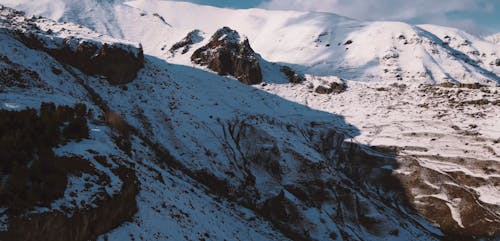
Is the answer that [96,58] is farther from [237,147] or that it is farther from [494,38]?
[494,38]

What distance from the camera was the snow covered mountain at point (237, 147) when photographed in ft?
53.7

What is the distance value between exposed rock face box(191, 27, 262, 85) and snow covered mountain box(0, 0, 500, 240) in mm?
191

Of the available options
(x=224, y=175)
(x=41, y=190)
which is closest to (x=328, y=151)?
(x=224, y=175)

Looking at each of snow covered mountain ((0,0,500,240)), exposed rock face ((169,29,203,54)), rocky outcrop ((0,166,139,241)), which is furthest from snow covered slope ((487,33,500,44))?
rocky outcrop ((0,166,139,241))

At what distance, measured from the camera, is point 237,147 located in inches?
1312

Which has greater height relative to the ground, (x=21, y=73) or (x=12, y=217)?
(x=21, y=73)

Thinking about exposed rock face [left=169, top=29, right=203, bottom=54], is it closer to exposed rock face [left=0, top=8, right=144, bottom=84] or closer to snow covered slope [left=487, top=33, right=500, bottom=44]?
exposed rock face [left=0, top=8, right=144, bottom=84]

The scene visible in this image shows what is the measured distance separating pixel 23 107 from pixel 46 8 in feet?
182

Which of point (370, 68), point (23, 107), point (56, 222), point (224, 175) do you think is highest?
point (370, 68)

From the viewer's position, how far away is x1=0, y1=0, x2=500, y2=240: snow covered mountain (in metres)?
16.4

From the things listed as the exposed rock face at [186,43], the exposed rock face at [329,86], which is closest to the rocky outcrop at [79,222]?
the exposed rock face at [329,86]

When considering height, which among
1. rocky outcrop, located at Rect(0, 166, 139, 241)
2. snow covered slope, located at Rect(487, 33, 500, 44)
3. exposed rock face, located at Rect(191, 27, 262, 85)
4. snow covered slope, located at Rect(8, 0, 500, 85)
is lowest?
rocky outcrop, located at Rect(0, 166, 139, 241)

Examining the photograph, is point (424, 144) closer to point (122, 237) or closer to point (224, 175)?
point (224, 175)

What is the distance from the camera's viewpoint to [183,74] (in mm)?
45625
